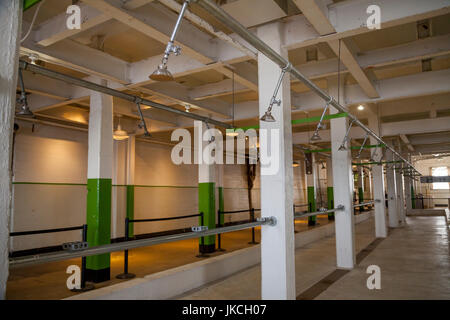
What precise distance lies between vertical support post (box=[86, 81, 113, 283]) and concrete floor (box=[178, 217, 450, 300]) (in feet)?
5.27

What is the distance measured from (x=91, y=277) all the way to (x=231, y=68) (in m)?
3.90

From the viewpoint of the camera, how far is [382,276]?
16.7ft

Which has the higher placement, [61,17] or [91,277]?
[61,17]

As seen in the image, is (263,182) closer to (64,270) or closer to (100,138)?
(100,138)

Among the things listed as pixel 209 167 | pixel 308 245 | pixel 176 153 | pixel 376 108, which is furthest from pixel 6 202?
pixel 176 153

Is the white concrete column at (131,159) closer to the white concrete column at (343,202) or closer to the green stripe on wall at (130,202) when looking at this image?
the green stripe on wall at (130,202)

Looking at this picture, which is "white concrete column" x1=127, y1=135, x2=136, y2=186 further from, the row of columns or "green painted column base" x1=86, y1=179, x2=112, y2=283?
"green painted column base" x1=86, y1=179, x2=112, y2=283

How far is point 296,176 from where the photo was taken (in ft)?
63.3

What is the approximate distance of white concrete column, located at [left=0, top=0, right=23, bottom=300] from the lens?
1.44 meters

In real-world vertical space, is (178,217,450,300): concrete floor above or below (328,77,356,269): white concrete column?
below

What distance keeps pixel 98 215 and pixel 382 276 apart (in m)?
4.61

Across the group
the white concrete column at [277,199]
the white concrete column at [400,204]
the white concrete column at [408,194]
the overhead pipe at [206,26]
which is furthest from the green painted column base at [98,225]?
the white concrete column at [408,194]

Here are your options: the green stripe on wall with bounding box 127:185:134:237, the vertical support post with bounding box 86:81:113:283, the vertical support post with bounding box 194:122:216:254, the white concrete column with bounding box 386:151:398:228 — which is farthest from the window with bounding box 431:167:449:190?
the vertical support post with bounding box 86:81:113:283
